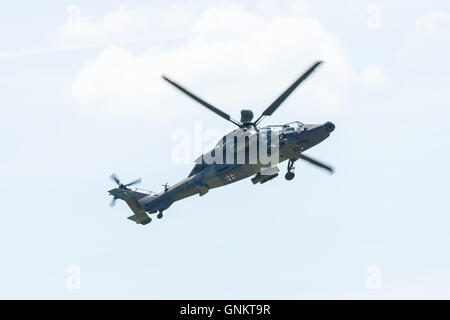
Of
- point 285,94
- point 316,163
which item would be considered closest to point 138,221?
point 316,163

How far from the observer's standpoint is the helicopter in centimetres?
5369

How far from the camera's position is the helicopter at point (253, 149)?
53.7 metres

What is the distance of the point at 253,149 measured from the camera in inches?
2147

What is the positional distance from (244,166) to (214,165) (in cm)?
268

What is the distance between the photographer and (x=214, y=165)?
56.8m

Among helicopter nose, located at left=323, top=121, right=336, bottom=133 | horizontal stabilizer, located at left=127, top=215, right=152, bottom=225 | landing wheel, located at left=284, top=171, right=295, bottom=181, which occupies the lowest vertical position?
horizontal stabilizer, located at left=127, top=215, right=152, bottom=225

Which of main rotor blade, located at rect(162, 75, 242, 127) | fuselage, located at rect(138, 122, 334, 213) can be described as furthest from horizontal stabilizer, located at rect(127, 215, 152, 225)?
main rotor blade, located at rect(162, 75, 242, 127)

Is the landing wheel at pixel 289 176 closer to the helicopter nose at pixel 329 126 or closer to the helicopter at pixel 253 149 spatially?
the helicopter at pixel 253 149

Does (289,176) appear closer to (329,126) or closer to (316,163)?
(316,163)

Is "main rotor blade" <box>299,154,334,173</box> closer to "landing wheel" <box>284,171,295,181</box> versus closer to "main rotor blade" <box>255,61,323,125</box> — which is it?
"landing wheel" <box>284,171,295,181</box>

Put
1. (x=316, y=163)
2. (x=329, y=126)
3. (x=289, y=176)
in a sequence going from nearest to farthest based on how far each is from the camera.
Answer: (x=329, y=126) → (x=289, y=176) → (x=316, y=163)
